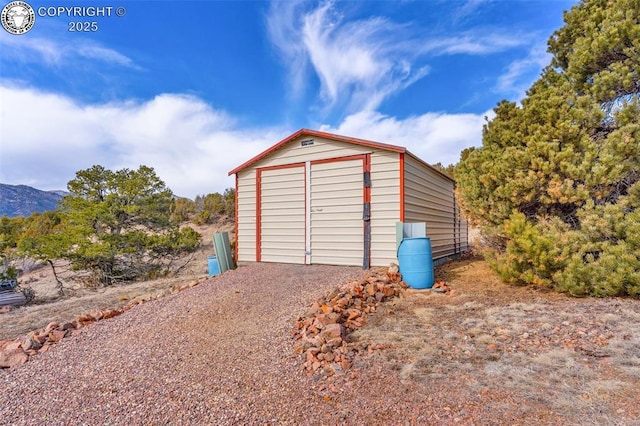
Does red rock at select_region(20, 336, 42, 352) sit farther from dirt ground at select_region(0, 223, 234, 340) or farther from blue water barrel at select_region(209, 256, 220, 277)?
blue water barrel at select_region(209, 256, 220, 277)

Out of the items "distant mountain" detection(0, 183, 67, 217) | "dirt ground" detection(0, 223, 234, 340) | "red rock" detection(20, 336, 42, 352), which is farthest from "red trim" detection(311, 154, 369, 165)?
"distant mountain" detection(0, 183, 67, 217)

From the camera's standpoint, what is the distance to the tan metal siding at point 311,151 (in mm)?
6828

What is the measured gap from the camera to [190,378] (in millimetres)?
2775

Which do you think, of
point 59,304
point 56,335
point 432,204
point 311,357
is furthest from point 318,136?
point 59,304

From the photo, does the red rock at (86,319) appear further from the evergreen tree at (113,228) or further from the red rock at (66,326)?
the evergreen tree at (113,228)

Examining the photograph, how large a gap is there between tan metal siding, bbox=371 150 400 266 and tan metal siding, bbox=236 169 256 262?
10.2 ft

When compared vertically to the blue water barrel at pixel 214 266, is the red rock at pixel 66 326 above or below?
below

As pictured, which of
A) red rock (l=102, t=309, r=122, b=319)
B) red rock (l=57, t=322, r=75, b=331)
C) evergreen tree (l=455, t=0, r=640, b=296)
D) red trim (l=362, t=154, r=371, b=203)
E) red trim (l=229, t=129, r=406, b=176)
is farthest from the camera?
red trim (l=362, t=154, r=371, b=203)

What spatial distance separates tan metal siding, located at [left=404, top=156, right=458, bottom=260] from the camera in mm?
6669

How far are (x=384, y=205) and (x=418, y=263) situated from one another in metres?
1.47

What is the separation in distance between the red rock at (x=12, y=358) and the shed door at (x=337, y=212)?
4.80m

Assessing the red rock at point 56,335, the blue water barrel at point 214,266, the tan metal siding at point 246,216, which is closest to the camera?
the red rock at point 56,335

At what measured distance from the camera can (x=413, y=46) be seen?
28.4 ft

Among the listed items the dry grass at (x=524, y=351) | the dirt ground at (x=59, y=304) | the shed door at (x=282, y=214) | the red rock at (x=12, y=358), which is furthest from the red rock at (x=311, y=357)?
the shed door at (x=282, y=214)
